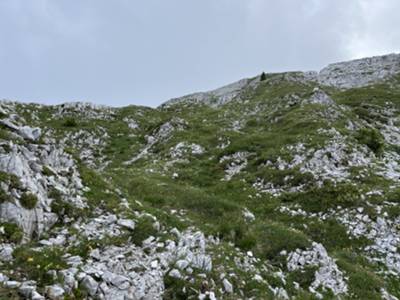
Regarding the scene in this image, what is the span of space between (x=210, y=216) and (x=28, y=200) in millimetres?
10235

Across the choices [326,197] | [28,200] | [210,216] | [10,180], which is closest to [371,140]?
[326,197]

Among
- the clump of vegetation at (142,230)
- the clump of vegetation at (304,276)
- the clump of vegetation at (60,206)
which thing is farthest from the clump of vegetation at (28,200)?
the clump of vegetation at (304,276)

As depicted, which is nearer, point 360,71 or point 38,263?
point 38,263

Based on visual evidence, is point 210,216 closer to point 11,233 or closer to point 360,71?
point 11,233

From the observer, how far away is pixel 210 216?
20.0 metres

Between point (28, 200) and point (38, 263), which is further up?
point (28, 200)

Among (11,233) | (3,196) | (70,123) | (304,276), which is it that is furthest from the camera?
(70,123)

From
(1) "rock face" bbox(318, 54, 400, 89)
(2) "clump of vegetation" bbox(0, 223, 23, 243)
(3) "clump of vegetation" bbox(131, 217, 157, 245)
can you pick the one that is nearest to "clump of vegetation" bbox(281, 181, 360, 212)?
(3) "clump of vegetation" bbox(131, 217, 157, 245)

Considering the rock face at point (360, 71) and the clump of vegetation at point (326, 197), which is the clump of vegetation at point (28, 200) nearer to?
the clump of vegetation at point (326, 197)

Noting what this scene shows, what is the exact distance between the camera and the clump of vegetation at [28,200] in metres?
12.2

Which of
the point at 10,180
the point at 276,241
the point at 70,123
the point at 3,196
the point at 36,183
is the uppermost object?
the point at 70,123

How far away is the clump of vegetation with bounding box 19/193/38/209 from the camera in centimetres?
1219

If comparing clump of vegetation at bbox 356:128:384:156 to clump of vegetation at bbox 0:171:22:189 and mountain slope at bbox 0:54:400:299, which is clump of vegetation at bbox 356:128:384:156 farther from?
clump of vegetation at bbox 0:171:22:189

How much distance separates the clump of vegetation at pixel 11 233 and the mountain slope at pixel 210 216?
34 millimetres
